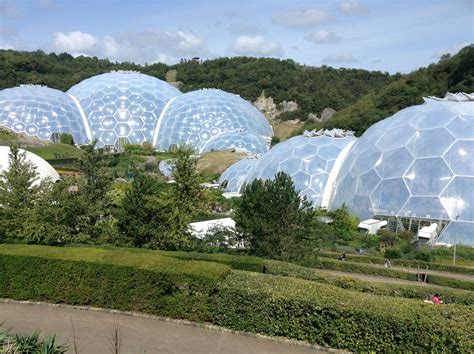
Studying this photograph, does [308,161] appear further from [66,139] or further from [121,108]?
[121,108]

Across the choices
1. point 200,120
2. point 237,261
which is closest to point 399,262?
point 237,261

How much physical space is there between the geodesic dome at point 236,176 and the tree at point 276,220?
1905 centimetres

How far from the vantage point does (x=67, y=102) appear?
5384 centimetres

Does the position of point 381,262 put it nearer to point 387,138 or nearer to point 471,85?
point 387,138

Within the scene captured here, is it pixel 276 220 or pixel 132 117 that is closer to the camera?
pixel 276 220

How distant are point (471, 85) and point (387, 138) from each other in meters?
27.2

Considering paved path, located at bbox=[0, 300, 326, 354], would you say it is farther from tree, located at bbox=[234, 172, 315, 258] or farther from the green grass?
the green grass

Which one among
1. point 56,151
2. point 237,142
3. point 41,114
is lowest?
point 56,151

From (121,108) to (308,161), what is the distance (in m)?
31.2

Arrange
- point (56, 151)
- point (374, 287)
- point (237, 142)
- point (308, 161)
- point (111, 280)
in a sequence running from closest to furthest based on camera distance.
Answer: point (111, 280)
point (374, 287)
point (308, 161)
point (56, 151)
point (237, 142)

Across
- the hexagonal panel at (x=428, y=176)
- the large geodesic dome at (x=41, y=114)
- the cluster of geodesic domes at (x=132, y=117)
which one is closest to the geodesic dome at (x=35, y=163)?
the hexagonal panel at (x=428, y=176)

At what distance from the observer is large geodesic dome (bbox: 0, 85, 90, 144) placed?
4956 cm

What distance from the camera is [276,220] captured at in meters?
14.4

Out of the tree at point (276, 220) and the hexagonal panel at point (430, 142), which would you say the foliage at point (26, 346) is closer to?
the tree at point (276, 220)
